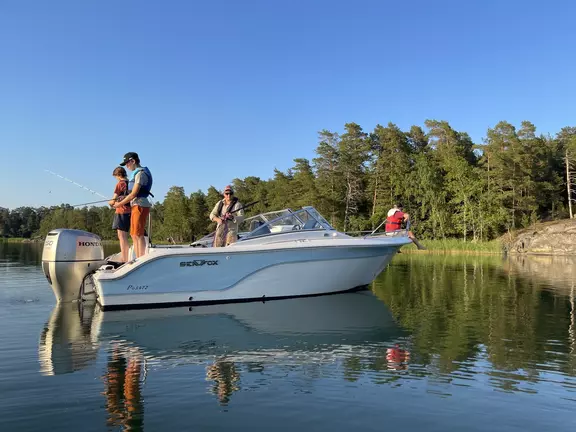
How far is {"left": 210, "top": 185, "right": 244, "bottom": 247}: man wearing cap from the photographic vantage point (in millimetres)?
9828

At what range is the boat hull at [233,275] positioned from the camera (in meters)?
8.92

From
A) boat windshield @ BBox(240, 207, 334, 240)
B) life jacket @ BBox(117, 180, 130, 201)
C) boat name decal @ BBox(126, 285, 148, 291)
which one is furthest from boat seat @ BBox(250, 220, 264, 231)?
life jacket @ BBox(117, 180, 130, 201)

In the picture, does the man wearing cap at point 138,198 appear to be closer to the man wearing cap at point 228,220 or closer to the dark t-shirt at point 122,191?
the dark t-shirt at point 122,191

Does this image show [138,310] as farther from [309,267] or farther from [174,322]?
[309,267]

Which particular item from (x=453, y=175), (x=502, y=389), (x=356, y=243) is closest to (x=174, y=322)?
(x=356, y=243)

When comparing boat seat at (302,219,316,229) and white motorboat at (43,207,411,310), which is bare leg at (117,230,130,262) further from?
boat seat at (302,219,316,229)

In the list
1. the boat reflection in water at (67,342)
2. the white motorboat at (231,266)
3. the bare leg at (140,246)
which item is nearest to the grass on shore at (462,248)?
the white motorboat at (231,266)

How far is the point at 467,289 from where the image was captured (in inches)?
488

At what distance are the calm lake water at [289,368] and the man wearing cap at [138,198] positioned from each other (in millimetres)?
1483

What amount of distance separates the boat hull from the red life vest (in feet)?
3.33

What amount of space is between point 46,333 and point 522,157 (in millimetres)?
51978

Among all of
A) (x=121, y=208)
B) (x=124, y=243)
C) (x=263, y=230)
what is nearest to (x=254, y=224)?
(x=263, y=230)

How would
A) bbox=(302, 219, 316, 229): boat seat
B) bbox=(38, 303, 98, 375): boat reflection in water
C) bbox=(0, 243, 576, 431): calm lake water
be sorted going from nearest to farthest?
bbox=(0, 243, 576, 431): calm lake water < bbox=(38, 303, 98, 375): boat reflection in water < bbox=(302, 219, 316, 229): boat seat

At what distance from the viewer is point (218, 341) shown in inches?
249
